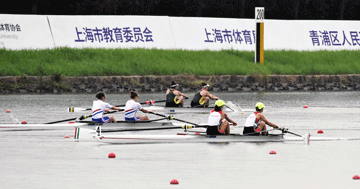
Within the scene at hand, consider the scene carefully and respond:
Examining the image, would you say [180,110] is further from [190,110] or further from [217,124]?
[217,124]

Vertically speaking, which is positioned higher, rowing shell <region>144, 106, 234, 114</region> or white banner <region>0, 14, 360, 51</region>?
white banner <region>0, 14, 360, 51</region>

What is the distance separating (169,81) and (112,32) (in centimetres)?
409

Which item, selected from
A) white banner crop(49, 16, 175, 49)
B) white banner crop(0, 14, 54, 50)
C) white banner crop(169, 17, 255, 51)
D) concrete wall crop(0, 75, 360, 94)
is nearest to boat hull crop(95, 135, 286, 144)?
concrete wall crop(0, 75, 360, 94)

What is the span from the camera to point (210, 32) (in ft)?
133

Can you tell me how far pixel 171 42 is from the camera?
40281 mm

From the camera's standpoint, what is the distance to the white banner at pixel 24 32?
120 ft

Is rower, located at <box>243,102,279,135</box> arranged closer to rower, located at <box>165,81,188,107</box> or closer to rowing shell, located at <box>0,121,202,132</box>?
rowing shell, located at <box>0,121,202,132</box>

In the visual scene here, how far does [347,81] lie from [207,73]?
773 cm

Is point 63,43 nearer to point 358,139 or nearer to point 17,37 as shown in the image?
point 17,37

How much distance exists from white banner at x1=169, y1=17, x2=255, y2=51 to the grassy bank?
0.62m

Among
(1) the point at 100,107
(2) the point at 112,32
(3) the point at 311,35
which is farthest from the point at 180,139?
(3) the point at 311,35

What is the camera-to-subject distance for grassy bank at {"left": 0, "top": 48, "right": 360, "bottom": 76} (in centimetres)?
3647

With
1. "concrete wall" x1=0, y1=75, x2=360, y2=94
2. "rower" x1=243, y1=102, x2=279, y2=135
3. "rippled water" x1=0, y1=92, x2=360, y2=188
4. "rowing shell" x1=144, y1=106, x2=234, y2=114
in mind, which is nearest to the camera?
"rippled water" x1=0, y1=92, x2=360, y2=188

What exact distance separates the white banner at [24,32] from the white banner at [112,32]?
0.53 metres
